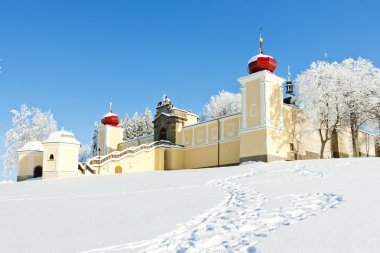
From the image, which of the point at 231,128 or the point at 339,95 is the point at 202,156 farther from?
the point at 339,95

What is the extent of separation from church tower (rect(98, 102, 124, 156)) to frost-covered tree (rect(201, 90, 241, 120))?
18.6m

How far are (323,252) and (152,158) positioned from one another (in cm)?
3233

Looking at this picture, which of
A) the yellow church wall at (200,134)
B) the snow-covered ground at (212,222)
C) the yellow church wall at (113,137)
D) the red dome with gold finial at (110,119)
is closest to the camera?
the snow-covered ground at (212,222)

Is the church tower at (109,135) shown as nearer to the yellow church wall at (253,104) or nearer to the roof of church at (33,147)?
the roof of church at (33,147)

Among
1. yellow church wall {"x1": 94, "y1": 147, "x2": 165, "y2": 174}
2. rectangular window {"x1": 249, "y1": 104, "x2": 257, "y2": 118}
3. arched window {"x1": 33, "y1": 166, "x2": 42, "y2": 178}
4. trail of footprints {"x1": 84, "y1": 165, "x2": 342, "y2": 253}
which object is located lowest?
trail of footprints {"x1": 84, "y1": 165, "x2": 342, "y2": 253}

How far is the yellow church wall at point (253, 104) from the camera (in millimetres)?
29500

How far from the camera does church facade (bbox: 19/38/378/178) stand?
29.4 metres

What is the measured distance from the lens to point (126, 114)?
71125mm

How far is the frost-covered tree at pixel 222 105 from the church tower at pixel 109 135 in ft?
61.0

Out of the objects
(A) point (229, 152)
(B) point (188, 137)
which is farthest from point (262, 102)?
(B) point (188, 137)

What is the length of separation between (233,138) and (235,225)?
2737 cm

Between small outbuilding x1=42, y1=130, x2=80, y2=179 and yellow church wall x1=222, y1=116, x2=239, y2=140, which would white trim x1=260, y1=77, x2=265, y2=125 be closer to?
yellow church wall x1=222, y1=116, x2=239, y2=140

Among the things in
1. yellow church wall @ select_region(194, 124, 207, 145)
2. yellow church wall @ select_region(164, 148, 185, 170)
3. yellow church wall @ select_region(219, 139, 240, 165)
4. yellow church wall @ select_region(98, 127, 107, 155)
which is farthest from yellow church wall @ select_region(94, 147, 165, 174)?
yellow church wall @ select_region(98, 127, 107, 155)

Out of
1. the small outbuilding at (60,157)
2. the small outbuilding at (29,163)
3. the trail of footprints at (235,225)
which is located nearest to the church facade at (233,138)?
the small outbuilding at (60,157)
